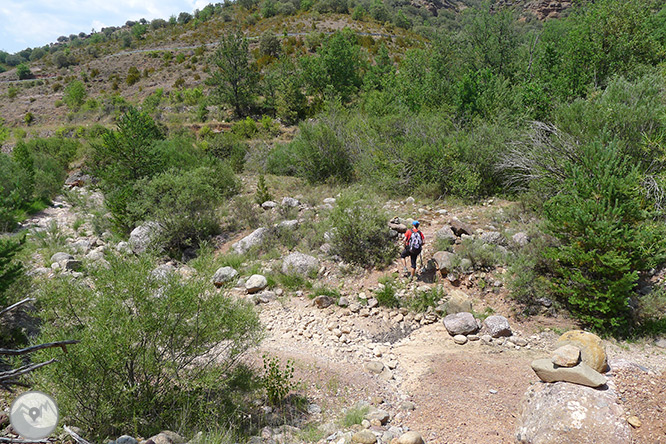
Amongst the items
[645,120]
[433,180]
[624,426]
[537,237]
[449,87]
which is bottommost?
[624,426]

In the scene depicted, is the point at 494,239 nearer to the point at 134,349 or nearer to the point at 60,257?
the point at 134,349

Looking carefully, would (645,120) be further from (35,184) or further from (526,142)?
(35,184)

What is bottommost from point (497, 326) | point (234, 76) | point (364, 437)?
point (497, 326)

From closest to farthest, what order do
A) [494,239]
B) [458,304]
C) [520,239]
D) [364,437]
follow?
[364,437]
[458,304]
[520,239]
[494,239]

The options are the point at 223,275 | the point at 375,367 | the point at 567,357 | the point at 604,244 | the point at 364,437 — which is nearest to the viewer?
the point at 364,437

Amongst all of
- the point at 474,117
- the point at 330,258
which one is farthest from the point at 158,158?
the point at 474,117

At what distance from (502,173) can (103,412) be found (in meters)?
11.5

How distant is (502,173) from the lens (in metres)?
11.4

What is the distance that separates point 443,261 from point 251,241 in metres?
5.37

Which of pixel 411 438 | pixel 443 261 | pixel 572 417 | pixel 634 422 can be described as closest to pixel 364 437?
pixel 411 438

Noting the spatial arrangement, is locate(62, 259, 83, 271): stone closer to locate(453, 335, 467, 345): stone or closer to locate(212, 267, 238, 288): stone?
locate(212, 267, 238, 288): stone

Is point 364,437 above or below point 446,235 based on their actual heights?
below

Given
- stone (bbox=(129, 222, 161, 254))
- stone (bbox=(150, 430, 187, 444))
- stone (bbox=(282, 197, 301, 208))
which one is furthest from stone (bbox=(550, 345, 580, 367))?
stone (bbox=(129, 222, 161, 254))

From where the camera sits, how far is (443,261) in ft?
26.1
